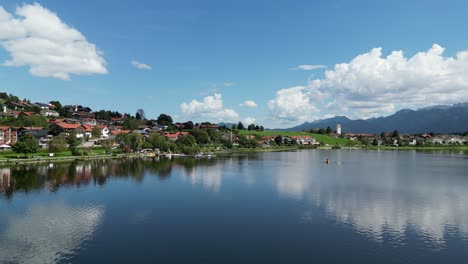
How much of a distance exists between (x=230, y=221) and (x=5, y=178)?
26215 mm

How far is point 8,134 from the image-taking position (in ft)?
208

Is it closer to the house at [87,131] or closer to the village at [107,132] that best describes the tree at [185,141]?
the village at [107,132]

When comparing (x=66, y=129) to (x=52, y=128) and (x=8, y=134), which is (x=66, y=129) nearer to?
(x=52, y=128)

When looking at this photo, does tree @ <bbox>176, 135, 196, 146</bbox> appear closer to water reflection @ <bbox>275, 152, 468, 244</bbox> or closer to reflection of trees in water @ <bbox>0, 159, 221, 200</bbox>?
reflection of trees in water @ <bbox>0, 159, 221, 200</bbox>

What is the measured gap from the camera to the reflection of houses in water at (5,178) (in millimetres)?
28562

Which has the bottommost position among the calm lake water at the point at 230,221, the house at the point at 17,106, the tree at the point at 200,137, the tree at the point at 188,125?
the calm lake water at the point at 230,221

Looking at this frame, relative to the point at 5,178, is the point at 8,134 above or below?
above

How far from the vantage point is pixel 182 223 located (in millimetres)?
18625

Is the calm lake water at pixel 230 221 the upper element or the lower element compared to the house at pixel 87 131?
lower

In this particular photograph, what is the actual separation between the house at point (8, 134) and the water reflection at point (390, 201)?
5412 cm

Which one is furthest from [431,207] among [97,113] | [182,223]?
[97,113]

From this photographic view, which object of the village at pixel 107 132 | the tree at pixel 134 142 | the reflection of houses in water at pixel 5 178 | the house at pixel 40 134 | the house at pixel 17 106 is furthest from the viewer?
the house at pixel 17 106

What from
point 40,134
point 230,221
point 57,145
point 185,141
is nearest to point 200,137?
point 185,141

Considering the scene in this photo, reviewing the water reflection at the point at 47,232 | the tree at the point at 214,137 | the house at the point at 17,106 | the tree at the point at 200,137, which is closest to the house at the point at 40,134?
the house at the point at 17,106
